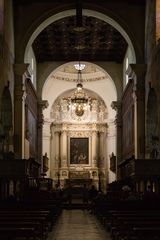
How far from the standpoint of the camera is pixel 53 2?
2398cm

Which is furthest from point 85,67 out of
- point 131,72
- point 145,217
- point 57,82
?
point 145,217

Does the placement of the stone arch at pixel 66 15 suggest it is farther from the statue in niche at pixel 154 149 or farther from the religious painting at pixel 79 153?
the religious painting at pixel 79 153

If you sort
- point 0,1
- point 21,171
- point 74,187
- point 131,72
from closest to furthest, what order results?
1. point 21,171
2. point 0,1
3. point 131,72
4. point 74,187

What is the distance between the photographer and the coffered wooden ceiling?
26881mm

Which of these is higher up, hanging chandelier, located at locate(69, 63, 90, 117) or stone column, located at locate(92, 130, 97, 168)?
hanging chandelier, located at locate(69, 63, 90, 117)

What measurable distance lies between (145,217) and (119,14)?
14997mm

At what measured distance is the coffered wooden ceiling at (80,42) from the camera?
2688 cm

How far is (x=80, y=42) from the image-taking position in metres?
29.7

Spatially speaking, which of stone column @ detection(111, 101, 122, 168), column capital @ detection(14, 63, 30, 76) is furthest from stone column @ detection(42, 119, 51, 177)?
column capital @ detection(14, 63, 30, 76)

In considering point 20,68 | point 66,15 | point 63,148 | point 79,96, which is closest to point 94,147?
point 63,148

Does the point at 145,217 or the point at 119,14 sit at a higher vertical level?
the point at 119,14

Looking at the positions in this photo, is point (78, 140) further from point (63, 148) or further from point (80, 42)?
point (80, 42)

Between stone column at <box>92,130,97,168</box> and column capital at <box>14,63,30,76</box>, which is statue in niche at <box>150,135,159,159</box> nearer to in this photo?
column capital at <box>14,63,30,76</box>

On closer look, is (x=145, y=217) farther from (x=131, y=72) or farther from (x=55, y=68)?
(x=55, y=68)
